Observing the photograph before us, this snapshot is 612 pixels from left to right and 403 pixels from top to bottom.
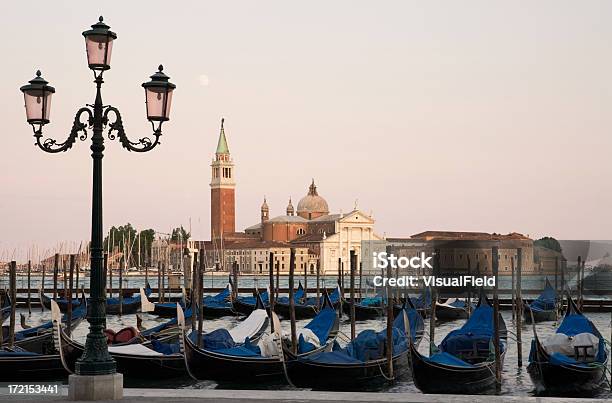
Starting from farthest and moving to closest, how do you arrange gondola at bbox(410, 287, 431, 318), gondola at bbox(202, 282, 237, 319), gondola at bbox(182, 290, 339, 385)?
1. gondola at bbox(202, 282, 237, 319)
2. gondola at bbox(410, 287, 431, 318)
3. gondola at bbox(182, 290, 339, 385)

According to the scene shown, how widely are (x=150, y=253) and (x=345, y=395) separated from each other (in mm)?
79914

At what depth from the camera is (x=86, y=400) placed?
621cm

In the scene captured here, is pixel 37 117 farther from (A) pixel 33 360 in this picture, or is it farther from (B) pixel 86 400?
(A) pixel 33 360

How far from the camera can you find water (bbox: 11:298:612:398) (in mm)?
11078

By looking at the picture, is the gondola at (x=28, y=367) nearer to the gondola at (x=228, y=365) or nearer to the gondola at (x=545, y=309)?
the gondola at (x=228, y=365)

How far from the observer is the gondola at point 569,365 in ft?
35.0

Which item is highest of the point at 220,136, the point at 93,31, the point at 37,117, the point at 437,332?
the point at 220,136

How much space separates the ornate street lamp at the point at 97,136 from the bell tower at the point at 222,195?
273 feet

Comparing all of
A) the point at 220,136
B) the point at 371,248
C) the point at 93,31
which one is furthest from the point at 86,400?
the point at 220,136

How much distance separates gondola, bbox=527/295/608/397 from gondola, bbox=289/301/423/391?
1.47 meters

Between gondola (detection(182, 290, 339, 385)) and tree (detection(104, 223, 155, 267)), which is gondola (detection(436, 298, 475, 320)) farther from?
tree (detection(104, 223, 155, 267))

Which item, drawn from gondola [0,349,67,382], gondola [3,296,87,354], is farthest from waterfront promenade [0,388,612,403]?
gondola [3,296,87,354]

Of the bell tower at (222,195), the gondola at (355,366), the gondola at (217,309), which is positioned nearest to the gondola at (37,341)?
the gondola at (355,366)

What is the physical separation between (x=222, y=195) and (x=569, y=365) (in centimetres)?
8287
